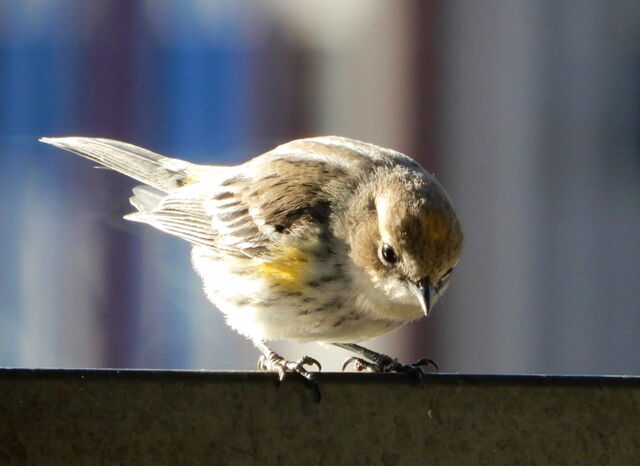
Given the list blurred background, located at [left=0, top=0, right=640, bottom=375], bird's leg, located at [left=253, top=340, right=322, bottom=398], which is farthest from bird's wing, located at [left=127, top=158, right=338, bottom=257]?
blurred background, located at [left=0, top=0, right=640, bottom=375]

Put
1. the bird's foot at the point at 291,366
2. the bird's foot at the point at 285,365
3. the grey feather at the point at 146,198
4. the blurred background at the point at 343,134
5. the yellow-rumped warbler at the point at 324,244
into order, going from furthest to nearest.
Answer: the blurred background at the point at 343,134
the grey feather at the point at 146,198
the yellow-rumped warbler at the point at 324,244
the bird's foot at the point at 285,365
the bird's foot at the point at 291,366

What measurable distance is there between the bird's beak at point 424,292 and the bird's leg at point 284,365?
40 cm

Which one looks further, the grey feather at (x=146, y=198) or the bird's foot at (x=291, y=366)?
the grey feather at (x=146, y=198)

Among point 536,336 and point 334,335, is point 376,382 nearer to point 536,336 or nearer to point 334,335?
point 334,335

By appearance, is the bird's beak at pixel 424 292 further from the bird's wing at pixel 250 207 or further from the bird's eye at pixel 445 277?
the bird's wing at pixel 250 207

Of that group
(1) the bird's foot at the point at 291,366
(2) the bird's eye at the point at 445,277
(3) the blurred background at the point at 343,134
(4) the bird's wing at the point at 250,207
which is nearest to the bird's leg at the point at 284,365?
(1) the bird's foot at the point at 291,366

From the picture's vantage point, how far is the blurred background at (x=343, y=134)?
7809mm

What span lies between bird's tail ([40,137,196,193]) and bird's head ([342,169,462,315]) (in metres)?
1.56

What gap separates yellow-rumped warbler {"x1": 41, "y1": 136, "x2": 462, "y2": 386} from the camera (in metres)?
3.74

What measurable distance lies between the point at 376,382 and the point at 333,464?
0.73ft

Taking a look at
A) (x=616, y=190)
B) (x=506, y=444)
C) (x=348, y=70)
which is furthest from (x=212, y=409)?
(x=616, y=190)

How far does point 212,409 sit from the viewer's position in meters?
2.47

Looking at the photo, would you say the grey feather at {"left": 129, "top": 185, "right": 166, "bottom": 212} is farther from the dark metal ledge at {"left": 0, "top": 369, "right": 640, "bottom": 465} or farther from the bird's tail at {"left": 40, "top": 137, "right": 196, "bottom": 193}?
the dark metal ledge at {"left": 0, "top": 369, "right": 640, "bottom": 465}

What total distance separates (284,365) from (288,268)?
63 cm
